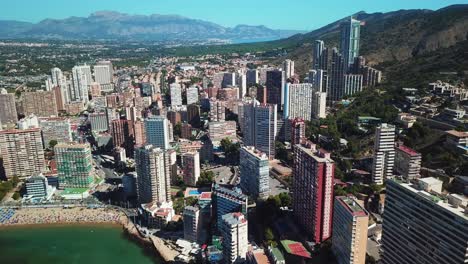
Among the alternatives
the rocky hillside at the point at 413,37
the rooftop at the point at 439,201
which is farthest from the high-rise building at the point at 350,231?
the rocky hillside at the point at 413,37

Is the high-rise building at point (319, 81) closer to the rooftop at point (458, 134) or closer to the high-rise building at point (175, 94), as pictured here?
the high-rise building at point (175, 94)

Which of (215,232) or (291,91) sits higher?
(291,91)

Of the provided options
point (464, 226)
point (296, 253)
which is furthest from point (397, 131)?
point (464, 226)

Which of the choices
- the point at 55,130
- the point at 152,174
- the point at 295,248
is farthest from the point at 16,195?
the point at 295,248

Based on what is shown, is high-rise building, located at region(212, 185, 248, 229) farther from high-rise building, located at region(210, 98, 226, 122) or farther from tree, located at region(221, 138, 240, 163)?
high-rise building, located at region(210, 98, 226, 122)

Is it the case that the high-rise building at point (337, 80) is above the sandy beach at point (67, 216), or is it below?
above

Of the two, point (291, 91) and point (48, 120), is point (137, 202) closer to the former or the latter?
point (48, 120)
